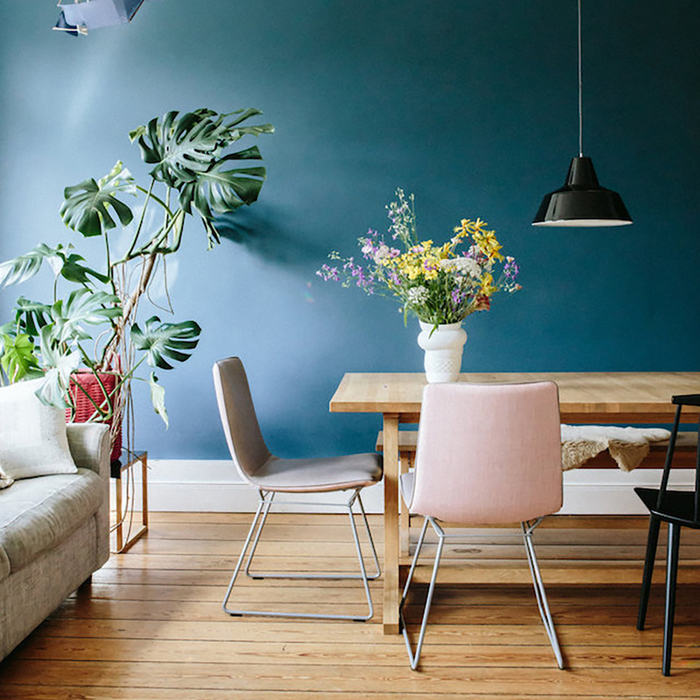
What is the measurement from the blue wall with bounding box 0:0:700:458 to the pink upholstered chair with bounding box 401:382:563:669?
1.62 m

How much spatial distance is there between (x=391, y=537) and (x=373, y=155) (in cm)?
202

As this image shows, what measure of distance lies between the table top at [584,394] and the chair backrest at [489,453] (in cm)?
22

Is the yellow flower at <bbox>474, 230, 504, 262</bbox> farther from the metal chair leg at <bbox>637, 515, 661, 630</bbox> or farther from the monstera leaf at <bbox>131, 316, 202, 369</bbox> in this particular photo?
the monstera leaf at <bbox>131, 316, 202, 369</bbox>

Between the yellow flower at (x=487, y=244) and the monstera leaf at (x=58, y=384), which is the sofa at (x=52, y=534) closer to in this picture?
the monstera leaf at (x=58, y=384)

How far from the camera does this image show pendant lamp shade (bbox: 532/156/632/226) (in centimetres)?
276

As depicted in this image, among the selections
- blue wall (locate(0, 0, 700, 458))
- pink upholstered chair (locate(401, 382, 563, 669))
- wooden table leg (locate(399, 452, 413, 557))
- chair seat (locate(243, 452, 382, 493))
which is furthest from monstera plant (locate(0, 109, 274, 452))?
pink upholstered chair (locate(401, 382, 563, 669))

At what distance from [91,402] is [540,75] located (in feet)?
8.59

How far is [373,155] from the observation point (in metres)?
3.82

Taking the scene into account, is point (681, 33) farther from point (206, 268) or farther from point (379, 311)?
point (206, 268)

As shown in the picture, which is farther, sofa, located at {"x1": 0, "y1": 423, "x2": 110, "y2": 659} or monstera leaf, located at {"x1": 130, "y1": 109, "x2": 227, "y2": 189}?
monstera leaf, located at {"x1": 130, "y1": 109, "x2": 227, "y2": 189}

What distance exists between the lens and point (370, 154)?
3826mm

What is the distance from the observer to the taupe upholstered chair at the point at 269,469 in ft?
8.86

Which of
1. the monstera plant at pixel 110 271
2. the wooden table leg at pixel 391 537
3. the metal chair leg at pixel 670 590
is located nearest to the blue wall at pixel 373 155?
the monstera plant at pixel 110 271

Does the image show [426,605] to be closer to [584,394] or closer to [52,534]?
[584,394]
